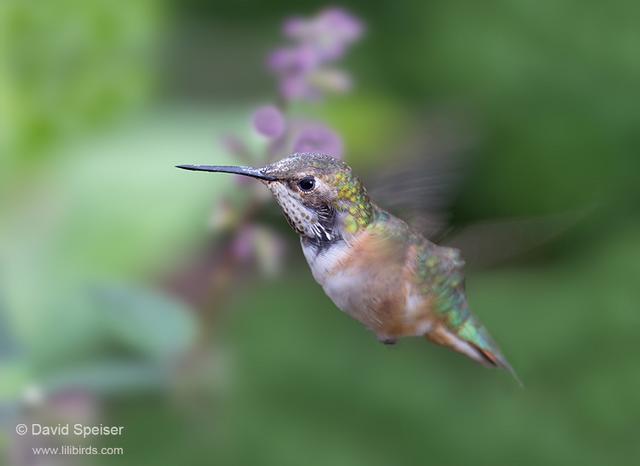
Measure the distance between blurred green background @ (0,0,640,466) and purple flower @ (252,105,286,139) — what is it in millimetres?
403

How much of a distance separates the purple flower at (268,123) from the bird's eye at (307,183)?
162 mm

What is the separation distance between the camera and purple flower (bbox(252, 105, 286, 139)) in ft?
4.69

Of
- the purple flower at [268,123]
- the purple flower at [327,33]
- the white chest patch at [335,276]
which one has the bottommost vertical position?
the white chest patch at [335,276]

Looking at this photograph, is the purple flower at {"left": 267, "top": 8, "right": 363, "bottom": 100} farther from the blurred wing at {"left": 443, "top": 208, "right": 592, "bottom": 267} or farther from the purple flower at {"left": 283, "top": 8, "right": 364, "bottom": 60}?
the blurred wing at {"left": 443, "top": 208, "right": 592, "bottom": 267}

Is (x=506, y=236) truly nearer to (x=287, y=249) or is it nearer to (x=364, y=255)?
(x=364, y=255)

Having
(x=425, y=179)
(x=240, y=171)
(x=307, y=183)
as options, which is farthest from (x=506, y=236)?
(x=240, y=171)

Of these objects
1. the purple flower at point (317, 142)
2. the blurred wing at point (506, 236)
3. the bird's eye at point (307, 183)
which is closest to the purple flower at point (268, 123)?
the purple flower at point (317, 142)

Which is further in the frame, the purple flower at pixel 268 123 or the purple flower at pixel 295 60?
the purple flower at pixel 295 60

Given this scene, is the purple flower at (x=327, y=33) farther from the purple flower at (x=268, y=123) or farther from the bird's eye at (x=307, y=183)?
the bird's eye at (x=307, y=183)

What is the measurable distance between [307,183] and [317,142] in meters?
0.22

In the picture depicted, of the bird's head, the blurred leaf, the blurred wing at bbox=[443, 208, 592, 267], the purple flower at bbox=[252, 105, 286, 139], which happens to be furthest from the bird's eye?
the blurred leaf

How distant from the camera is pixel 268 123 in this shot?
56.2 inches

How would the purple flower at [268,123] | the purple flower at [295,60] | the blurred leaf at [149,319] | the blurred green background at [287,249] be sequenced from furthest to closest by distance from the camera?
the blurred green background at [287,249], the blurred leaf at [149,319], the purple flower at [295,60], the purple flower at [268,123]

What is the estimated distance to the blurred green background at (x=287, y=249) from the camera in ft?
7.68
